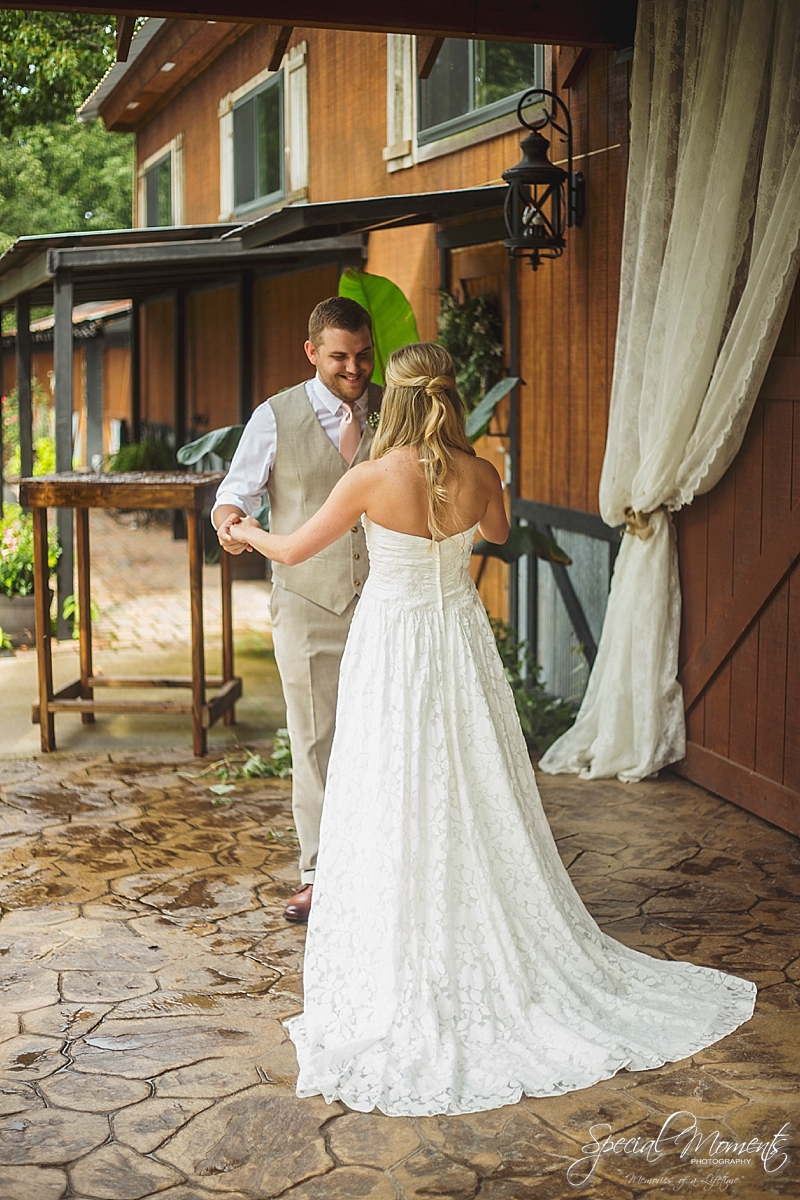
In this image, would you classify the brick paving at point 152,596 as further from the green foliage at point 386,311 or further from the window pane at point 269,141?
the window pane at point 269,141

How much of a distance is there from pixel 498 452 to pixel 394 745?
455 cm

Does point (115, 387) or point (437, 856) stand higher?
point (115, 387)

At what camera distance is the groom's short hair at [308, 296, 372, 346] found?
381 centimetres

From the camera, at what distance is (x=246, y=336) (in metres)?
12.3

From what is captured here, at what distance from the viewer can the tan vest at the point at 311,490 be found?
392cm

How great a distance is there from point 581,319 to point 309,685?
319 centimetres

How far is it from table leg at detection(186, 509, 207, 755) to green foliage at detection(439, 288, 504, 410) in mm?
2225

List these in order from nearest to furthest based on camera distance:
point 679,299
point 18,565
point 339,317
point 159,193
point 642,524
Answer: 1. point 339,317
2. point 679,299
3. point 642,524
4. point 18,565
5. point 159,193

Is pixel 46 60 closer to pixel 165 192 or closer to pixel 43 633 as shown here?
pixel 165 192

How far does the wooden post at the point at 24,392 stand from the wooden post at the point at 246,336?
8.86 feet

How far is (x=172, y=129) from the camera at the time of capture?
1537cm

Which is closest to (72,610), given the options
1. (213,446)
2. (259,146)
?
(213,446)

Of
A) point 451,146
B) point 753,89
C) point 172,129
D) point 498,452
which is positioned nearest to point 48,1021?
point 753,89

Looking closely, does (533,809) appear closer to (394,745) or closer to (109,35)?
(394,745)
